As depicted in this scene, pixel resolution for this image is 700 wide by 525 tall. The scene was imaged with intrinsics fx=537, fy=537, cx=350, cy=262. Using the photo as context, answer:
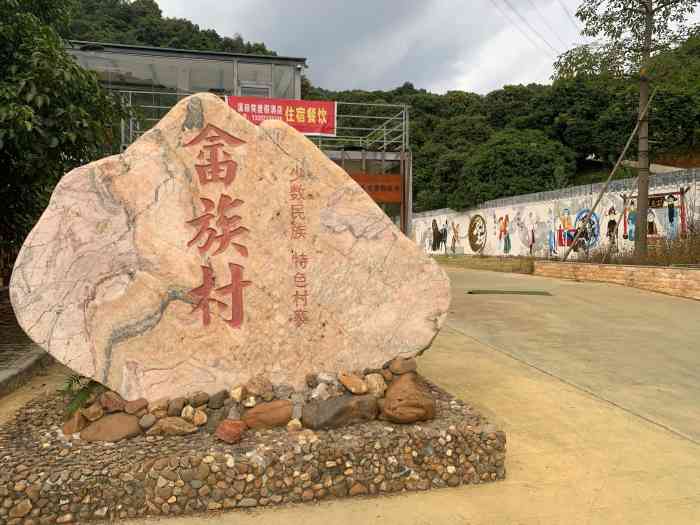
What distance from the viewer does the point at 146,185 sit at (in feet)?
10.2

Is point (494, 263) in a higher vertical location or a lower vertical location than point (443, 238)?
lower

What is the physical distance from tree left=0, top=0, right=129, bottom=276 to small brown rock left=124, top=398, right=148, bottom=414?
7.29 feet

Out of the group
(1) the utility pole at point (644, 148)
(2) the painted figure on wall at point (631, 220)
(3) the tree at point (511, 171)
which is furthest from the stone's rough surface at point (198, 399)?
(3) the tree at point (511, 171)

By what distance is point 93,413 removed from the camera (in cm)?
287

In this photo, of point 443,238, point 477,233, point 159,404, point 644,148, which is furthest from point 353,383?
point 443,238

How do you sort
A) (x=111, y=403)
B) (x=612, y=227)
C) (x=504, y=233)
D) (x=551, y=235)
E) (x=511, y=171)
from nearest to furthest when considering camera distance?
1. (x=111, y=403)
2. (x=612, y=227)
3. (x=551, y=235)
4. (x=504, y=233)
5. (x=511, y=171)

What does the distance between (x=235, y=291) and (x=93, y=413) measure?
3.23ft

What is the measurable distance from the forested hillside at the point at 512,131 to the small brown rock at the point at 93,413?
17.4 meters

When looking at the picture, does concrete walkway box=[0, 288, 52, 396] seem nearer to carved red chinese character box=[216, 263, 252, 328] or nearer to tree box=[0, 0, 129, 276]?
tree box=[0, 0, 129, 276]

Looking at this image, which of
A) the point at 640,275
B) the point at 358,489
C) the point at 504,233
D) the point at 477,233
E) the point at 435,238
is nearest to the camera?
the point at 358,489

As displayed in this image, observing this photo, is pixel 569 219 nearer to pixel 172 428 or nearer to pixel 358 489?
pixel 358 489

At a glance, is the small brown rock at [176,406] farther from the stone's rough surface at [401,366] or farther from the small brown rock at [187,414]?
the stone's rough surface at [401,366]

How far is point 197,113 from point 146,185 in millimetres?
519

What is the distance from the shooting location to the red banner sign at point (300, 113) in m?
11.0
